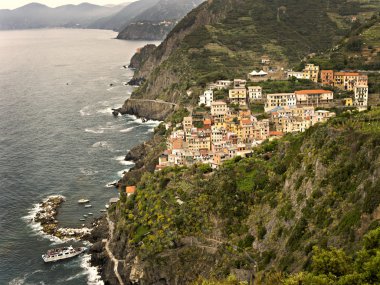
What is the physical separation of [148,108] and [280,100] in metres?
57.3

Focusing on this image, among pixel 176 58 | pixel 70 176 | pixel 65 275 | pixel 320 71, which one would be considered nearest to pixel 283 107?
pixel 320 71

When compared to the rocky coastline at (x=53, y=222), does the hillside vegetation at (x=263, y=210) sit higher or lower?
higher

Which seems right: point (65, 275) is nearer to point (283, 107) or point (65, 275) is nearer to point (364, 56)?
point (283, 107)

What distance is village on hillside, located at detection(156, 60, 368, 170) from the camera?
86.3 metres

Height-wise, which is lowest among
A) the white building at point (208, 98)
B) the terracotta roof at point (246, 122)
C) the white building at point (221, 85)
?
the terracotta roof at point (246, 122)

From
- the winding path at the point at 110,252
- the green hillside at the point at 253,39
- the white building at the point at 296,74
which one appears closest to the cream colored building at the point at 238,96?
the white building at the point at 296,74

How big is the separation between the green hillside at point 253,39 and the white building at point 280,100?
35.4 metres

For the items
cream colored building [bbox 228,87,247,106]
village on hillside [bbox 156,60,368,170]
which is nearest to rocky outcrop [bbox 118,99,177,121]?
village on hillside [bbox 156,60,368,170]

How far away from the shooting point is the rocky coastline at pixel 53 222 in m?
80.6

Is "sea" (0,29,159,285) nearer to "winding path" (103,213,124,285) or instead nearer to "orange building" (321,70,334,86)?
"winding path" (103,213,124,285)

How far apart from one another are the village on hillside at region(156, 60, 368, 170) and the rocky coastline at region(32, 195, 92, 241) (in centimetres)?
1524

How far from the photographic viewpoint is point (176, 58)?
166250mm

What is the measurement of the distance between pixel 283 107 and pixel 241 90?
12364mm

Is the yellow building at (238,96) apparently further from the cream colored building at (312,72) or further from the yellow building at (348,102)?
the yellow building at (348,102)
